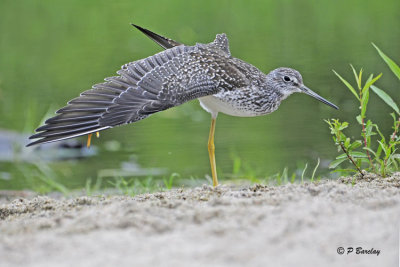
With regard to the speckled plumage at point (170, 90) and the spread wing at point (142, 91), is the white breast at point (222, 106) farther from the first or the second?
the spread wing at point (142, 91)

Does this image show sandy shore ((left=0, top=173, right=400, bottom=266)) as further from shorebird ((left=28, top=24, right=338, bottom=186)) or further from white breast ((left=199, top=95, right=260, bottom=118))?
white breast ((left=199, top=95, right=260, bottom=118))

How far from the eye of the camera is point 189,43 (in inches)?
531

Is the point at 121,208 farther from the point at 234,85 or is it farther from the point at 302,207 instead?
the point at 234,85

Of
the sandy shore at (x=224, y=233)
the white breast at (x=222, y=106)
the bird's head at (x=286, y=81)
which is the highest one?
the bird's head at (x=286, y=81)

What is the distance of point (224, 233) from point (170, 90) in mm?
2668

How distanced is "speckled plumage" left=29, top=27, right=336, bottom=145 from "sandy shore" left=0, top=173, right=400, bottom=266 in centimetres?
116

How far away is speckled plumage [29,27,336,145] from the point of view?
5.98m

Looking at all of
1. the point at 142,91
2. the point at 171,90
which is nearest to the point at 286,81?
the point at 171,90

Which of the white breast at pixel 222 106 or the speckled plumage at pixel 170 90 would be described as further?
the white breast at pixel 222 106

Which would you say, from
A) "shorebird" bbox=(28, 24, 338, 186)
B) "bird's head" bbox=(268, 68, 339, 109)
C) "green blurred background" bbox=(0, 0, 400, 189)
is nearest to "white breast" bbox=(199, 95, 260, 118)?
"shorebird" bbox=(28, 24, 338, 186)

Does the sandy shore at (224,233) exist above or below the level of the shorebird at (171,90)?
below

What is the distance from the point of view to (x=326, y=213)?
4.20 m

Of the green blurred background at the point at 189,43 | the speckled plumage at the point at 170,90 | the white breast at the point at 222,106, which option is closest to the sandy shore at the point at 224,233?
the speckled plumage at the point at 170,90

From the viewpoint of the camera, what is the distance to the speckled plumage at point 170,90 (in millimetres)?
5984
